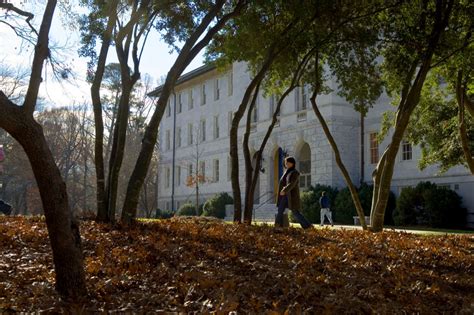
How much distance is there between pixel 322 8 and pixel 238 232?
21.6 feet

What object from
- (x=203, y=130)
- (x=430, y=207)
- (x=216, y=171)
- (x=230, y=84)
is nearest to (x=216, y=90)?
(x=230, y=84)

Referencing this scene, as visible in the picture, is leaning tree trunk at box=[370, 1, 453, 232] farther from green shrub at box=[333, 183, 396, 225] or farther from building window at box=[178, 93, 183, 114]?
building window at box=[178, 93, 183, 114]

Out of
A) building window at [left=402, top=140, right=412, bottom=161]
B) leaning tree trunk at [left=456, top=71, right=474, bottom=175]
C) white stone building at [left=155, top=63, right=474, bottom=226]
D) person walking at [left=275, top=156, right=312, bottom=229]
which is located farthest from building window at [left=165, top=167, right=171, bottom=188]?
person walking at [left=275, top=156, right=312, bottom=229]

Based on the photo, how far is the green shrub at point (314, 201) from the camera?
94.4 ft

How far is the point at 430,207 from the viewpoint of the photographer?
24984mm

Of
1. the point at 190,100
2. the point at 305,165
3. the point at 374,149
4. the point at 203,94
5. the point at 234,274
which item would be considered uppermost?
the point at 203,94

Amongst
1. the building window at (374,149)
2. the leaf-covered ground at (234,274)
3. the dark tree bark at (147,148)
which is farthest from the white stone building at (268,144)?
the leaf-covered ground at (234,274)

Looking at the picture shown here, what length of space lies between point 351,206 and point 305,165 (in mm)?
7356

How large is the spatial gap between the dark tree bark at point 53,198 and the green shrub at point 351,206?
23090 millimetres

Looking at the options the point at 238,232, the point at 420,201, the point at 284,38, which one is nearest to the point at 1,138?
the point at 420,201

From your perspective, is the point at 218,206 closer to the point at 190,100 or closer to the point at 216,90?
the point at 216,90

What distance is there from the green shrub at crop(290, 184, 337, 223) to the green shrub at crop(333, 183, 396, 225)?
0.79 meters

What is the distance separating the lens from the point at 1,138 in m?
55.2

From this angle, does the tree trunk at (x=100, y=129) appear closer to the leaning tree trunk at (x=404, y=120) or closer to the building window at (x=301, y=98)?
the leaning tree trunk at (x=404, y=120)
